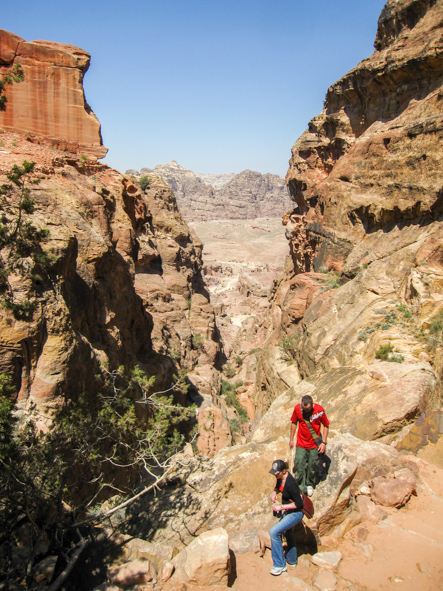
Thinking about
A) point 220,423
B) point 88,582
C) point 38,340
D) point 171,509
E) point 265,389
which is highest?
point 38,340

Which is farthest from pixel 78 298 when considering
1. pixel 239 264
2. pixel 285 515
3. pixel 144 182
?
pixel 239 264

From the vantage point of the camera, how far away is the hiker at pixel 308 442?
562 centimetres

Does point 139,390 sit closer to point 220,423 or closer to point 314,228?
point 220,423

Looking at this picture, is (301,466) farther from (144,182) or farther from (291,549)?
(144,182)

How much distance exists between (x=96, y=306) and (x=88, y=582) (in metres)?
7.50

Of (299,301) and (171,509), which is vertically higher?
(299,301)

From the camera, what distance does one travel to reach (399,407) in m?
7.50

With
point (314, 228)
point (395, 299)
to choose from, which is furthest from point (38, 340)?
point (314, 228)

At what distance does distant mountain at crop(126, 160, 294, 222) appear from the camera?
451 feet


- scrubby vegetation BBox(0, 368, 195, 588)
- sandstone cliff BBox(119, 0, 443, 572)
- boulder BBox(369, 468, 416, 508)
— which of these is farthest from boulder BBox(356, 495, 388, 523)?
scrubby vegetation BBox(0, 368, 195, 588)

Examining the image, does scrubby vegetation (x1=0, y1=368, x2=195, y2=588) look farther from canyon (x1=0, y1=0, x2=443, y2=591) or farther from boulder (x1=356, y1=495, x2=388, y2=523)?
boulder (x1=356, y1=495, x2=388, y2=523)

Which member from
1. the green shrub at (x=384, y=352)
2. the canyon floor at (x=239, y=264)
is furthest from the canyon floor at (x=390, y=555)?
the canyon floor at (x=239, y=264)

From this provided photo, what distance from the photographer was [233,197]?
492 feet

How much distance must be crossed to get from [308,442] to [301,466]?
0.44 meters
